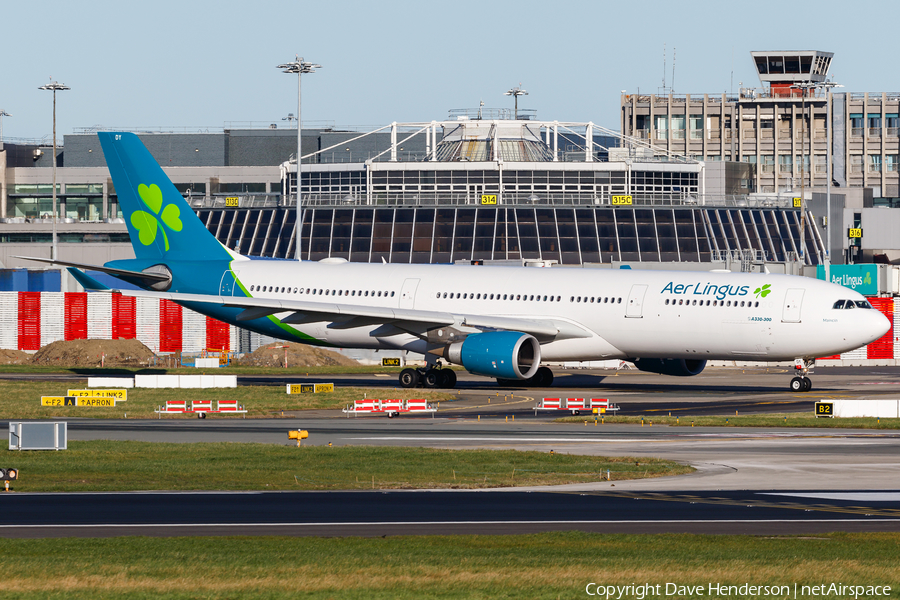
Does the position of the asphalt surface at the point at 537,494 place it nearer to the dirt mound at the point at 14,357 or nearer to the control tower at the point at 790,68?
the dirt mound at the point at 14,357

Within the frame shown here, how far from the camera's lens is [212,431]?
117 ft

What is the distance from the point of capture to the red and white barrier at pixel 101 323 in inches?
3019

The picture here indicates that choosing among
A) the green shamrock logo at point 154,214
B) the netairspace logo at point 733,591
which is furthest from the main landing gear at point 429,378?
the netairspace logo at point 733,591

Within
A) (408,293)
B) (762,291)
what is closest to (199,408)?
(408,293)

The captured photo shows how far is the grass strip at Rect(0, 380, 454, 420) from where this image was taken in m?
40.8

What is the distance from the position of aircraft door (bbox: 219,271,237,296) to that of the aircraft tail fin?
50.9 inches

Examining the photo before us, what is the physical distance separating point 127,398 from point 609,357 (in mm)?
18549

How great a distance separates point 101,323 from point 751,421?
5022cm

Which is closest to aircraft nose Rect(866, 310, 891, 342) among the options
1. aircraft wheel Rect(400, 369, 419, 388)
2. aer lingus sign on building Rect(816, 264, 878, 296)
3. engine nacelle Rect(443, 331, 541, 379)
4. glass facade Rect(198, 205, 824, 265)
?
engine nacelle Rect(443, 331, 541, 379)

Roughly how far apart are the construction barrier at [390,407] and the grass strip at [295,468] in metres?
10.3

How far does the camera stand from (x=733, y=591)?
1448 centimetres

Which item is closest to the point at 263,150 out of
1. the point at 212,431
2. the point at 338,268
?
the point at 338,268

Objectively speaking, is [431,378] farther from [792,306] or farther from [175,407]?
[792,306]

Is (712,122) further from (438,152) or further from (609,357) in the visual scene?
(609,357)
